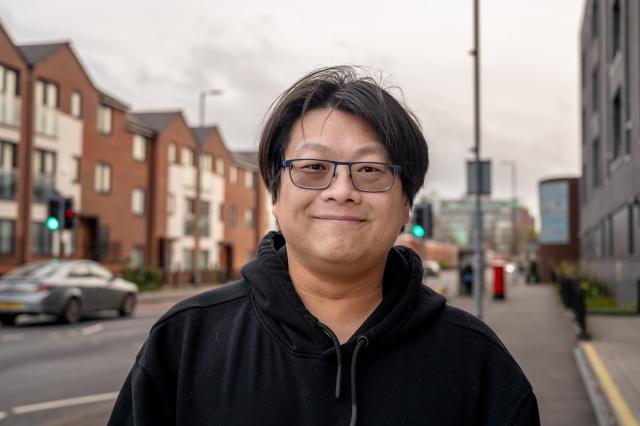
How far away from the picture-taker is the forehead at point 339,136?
1970 millimetres

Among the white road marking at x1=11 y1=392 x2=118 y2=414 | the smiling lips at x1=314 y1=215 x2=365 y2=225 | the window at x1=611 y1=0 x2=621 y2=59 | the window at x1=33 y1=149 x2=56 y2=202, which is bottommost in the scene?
the white road marking at x1=11 y1=392 x2=118 y2=414

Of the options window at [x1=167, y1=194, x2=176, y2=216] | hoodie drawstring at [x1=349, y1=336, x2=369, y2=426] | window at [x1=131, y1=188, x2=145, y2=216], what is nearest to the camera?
hoodie drawstring at [x1=349, y1=336, x2=369, y2=426]

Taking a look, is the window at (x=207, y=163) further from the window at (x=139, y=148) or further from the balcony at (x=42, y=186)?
the balcony at (x=42, y=186)

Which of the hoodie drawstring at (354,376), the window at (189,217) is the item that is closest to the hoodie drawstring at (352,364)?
the hoodie drawstring at (354,376)

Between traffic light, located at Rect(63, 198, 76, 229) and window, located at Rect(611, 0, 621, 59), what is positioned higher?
window, located at Rect(611, 0, 621, 59)

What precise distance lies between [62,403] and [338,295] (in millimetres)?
6604

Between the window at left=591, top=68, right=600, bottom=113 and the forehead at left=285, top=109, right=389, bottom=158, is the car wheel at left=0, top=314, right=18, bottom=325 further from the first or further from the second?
the window at left=591, top=68, right=600, bottom=113

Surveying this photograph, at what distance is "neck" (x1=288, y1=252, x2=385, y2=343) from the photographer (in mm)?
2025

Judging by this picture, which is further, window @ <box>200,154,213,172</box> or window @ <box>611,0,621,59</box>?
window @ <box>200,154,213,172</box>

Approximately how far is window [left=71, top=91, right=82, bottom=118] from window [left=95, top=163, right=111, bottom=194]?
2.85 m

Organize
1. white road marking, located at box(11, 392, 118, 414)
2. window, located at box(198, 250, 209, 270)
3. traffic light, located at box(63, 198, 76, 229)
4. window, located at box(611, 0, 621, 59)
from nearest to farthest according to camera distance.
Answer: white road marking, located at box(11, 392, 118, 414) → traffic light, located at box(63, 198, 76, 229) → window, located at box(611, 0, 621, 59) → window, located at box(198, 250, 209, 270)

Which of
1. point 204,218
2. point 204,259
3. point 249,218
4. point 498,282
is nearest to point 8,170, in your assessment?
point 498,282

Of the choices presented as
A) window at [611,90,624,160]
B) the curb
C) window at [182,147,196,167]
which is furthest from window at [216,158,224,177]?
the curb

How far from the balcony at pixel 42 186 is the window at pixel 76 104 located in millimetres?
3688
